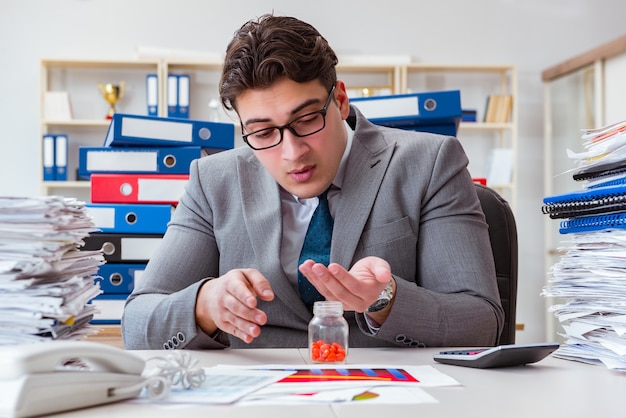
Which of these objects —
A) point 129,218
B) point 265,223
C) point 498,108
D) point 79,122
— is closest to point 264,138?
point 265,223

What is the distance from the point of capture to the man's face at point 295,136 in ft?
4.88

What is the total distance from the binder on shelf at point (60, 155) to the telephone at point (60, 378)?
4.29 metres

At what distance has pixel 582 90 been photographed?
5.09 m

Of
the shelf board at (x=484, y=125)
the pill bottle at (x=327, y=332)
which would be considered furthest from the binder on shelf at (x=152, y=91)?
the pill bottle at (x=327, y=332)

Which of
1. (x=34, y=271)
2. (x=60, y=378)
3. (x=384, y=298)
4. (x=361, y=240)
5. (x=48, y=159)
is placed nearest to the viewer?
(x=60, y=378)

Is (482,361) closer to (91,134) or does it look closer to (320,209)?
(320,209)

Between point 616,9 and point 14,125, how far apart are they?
13.9 feet

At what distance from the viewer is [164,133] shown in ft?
7.58

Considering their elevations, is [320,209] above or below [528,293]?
above

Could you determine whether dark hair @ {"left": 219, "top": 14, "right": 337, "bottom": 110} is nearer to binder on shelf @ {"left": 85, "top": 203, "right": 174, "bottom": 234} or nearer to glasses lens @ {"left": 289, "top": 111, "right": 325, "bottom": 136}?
glasses lens @ {"left": 289, "top": 111, "right": 325, "bottom": 136}

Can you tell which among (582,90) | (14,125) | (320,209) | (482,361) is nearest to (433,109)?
(320,209)

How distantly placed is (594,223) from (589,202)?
3 centimetres

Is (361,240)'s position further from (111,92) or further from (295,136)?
(111,92)

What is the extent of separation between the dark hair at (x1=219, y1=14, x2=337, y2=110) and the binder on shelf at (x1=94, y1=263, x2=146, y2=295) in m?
0.79
